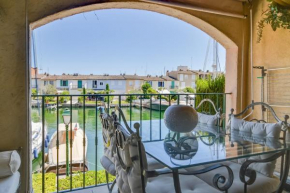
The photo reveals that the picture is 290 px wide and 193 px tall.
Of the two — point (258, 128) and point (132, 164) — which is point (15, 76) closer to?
point (132, 164)

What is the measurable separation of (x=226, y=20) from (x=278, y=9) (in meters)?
0.65

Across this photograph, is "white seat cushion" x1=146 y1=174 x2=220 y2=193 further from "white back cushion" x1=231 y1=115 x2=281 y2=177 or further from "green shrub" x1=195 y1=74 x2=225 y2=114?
"green shrub" x1=195 y1=74 x2=225 y2=114

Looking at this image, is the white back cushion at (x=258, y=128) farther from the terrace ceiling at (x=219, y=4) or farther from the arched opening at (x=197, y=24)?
the terrace ceiling at (x=219, y=4)

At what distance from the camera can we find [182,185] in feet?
4.79

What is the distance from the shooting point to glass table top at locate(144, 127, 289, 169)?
1356 mm

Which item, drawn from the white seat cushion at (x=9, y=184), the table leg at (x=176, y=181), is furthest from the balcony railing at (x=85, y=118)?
the table leg at (x=176, y=181)

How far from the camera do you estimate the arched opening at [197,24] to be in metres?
2.12

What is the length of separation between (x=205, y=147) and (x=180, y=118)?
29cm

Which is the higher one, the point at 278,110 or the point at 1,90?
the point at 1,90

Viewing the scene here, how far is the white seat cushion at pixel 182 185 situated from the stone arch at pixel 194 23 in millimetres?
1735

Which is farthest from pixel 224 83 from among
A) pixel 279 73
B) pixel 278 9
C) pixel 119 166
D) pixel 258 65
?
pixel 119 166

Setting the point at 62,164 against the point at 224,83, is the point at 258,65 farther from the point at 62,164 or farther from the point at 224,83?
the point at 62,164

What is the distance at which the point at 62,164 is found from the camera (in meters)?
6.61

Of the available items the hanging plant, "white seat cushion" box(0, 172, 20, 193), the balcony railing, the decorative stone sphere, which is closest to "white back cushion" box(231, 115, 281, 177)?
the decorative stone sphere
